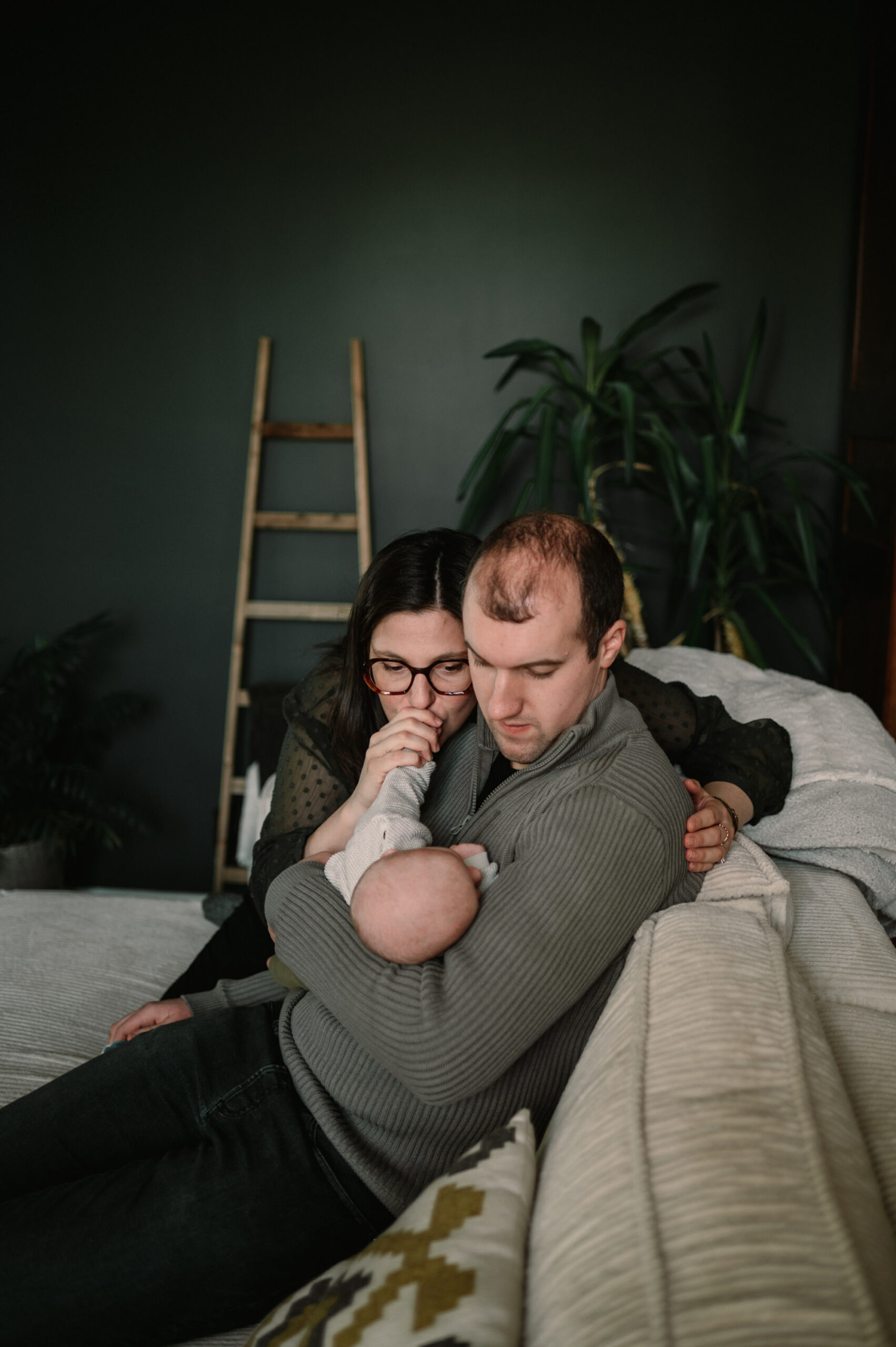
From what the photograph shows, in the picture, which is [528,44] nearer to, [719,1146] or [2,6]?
[2,6]

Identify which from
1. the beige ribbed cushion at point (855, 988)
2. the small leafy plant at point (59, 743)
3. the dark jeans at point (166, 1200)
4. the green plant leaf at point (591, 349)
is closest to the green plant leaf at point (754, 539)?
the green plant leaf at point (591, 349)

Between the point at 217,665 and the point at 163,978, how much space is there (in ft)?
5.47

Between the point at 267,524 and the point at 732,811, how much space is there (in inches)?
83.7

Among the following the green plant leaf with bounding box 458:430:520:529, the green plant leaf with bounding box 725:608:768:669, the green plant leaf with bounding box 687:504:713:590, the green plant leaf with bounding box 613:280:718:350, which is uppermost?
the green plant leaf with bounding box 613:280:718:350

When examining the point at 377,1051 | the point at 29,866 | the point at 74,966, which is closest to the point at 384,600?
the point at 377,1051

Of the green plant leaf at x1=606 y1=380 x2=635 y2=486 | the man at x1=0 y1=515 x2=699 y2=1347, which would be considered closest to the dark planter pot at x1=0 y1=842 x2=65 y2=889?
the man at x1=0 y1=515 x2=699 y2=1347

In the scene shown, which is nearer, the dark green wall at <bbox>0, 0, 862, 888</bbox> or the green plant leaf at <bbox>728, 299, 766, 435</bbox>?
the green plant leaf at <bbox>728, 299, 766, 435</bbox>

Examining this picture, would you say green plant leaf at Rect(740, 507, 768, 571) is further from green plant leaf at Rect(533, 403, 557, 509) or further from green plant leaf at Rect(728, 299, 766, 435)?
green plant leaf at Rect(533, 403, 557, 509)

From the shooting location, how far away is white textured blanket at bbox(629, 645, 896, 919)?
1450 millimetres

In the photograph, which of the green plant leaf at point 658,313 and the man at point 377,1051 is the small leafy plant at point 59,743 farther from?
the green plant leaf at point 658,313

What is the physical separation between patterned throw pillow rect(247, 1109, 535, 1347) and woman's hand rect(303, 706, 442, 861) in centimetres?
54

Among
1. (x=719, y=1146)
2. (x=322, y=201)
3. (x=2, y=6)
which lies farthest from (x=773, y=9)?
(x=719, y=1146)

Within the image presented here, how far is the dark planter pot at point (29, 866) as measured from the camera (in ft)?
9.12

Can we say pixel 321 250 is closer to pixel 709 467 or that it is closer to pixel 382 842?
pixel 709 467
